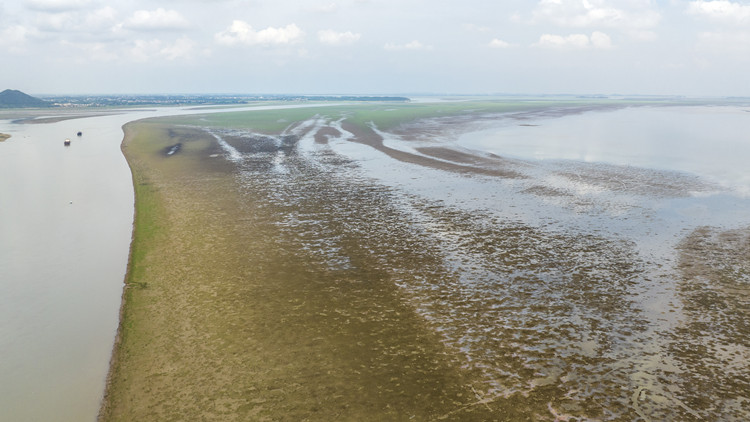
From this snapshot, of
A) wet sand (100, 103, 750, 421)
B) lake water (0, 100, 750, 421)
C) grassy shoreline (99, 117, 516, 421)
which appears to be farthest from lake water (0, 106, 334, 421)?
wet sand (100, 103, 750, 421)

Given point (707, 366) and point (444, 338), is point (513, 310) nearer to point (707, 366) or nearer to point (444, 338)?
point (444, 338)

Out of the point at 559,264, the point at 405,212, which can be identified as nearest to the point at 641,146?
the point at 405,212

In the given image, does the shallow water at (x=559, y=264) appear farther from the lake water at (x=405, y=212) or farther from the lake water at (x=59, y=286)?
the lake water at (x=59, y=286)

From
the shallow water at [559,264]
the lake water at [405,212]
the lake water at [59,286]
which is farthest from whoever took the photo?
the lake water at [405,212]

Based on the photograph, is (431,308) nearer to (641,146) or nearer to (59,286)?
(59,286)

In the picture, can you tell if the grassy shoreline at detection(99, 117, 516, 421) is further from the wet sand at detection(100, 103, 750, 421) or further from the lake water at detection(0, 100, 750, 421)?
the lake water at detection(0, 100, 750, 421)

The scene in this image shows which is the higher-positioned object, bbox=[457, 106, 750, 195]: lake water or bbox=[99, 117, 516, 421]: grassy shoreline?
bbox=[457, 106, 750, 195]: lake water

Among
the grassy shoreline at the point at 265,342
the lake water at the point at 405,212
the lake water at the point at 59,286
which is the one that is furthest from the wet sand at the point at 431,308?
the lake water at the point at 59,286

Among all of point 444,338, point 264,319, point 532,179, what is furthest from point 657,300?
point 532,179
